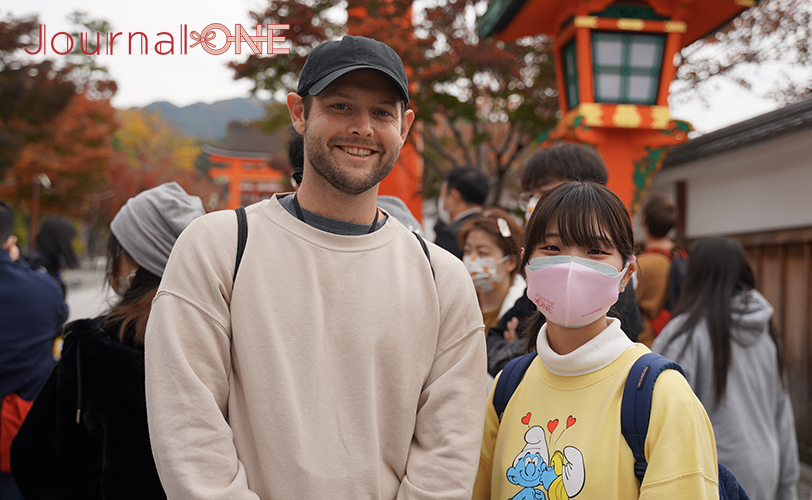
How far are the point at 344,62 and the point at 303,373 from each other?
3.05 feet

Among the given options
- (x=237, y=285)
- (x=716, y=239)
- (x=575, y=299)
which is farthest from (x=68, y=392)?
(x=716, y=239)

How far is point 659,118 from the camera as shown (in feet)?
16.7

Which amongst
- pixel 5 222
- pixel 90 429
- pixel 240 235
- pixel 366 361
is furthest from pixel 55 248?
pixel 366 361

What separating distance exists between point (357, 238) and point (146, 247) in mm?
1229

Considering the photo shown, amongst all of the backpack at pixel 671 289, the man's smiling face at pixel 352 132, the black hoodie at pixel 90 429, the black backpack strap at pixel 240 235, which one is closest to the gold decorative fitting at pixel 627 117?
the backpack at pixel 671 289

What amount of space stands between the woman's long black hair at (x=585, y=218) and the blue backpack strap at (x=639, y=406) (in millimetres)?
403

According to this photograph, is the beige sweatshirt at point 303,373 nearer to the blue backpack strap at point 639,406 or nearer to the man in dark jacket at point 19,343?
the blue backpack strap at point 639,406

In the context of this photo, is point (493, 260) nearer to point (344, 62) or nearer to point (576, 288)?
point (576, 288)

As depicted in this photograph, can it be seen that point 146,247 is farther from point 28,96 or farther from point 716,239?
point 28,96

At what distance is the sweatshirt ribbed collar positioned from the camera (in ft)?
5.92

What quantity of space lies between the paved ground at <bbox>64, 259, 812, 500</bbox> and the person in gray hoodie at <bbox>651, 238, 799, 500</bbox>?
0.67 m

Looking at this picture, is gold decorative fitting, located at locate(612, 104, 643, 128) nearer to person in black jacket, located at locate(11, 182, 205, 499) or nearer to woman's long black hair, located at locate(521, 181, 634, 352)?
woman's long black hair, located at locate(521, 181, 634, 352)

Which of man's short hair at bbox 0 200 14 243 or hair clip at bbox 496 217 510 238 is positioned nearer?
hair clip at bbox 496 217 510 238

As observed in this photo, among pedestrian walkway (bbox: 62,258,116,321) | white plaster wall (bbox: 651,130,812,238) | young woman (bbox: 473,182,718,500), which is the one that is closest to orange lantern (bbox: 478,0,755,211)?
white plaster wall (bbox: 651,130,812,238)
